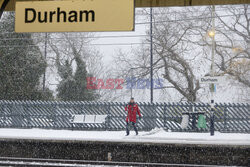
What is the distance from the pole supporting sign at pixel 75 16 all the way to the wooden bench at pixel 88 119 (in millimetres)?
16244

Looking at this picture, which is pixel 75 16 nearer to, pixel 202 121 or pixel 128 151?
pixel 128 151

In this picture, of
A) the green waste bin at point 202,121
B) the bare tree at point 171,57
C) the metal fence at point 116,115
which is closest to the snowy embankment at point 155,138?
the metal fence at point 116,115

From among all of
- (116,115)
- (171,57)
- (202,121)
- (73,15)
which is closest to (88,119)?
(116,115)

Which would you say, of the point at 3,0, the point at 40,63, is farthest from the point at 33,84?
the point at 3,0

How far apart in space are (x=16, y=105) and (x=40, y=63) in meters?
11.4

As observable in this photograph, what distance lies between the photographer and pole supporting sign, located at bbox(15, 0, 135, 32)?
5773 mm

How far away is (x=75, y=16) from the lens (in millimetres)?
6004

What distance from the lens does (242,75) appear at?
26719 millimetres

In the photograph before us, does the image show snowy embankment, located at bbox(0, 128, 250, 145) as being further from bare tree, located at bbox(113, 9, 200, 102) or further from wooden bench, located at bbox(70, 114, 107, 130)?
bare tree, located at bbox(113, 9, 200, 102)

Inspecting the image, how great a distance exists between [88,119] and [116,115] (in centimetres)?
168

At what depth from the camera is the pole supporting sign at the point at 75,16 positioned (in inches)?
227

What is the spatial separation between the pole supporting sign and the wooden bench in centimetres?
1624

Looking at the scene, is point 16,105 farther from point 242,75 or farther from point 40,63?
point 242,75

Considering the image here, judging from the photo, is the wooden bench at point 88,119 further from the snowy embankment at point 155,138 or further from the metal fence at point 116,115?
the snowy embankment at point 155,138
